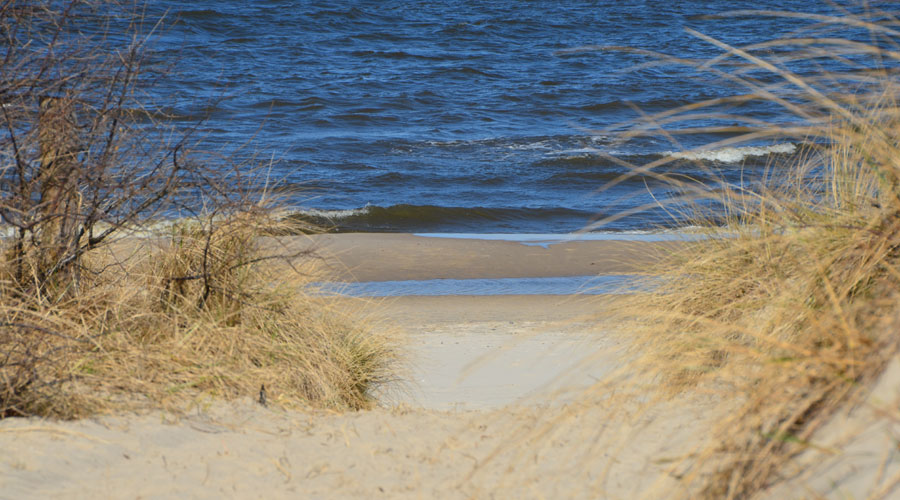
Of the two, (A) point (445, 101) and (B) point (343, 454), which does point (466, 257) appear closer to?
(B) point (343, 454)

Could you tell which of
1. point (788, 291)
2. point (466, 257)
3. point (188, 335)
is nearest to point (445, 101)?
point (466, 257)

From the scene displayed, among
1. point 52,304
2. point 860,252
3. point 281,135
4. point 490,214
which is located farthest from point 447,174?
point 860,252

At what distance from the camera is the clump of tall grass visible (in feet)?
7.06

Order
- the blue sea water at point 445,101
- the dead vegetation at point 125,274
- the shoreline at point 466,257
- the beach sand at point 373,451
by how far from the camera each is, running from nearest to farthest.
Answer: the beach sand at point 373,451 → the dead vegetation at point 125,274 → the shoreline at point 466,257 → the blue sea water at point 445,101

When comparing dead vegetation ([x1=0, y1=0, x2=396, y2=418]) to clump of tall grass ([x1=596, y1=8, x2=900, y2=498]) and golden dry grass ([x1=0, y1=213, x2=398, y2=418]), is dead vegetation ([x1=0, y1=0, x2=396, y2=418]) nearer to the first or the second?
golden dry grass ([x1=0, y1=213, x2=398, y2=418])

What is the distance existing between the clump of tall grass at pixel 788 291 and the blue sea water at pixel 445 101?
152 inches

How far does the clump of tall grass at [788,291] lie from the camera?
7.06 feet

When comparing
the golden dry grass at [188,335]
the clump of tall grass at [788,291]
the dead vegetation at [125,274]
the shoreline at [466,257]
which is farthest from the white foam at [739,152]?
the dead vegetation at [125,274]

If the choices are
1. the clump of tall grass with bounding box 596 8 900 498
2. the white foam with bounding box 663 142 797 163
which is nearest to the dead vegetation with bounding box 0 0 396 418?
the clump of tall grass with bounding box 596 8 900 498

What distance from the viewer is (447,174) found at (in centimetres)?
1421

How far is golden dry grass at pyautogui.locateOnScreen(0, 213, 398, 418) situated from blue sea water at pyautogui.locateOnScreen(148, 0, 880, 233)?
2.99 m

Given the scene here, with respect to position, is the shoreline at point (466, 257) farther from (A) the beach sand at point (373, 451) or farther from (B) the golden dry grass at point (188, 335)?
(A) the beach sand at point (373, 451)

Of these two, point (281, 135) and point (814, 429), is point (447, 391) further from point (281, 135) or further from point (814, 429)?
point (281, 135)

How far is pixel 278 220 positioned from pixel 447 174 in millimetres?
9626
